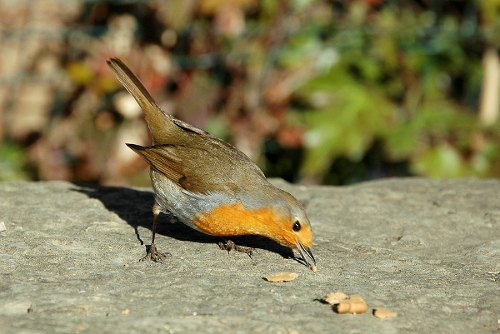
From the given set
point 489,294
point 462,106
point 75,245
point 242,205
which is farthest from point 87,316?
point 462,106

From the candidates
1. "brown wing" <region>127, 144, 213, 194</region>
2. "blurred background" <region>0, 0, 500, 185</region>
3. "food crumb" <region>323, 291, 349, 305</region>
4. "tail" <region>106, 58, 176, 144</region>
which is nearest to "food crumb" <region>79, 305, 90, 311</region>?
"food crumb" <region>323, 291, 349, 305</region>

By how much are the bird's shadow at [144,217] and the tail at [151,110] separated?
17.0 inches

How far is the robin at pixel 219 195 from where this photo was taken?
12.3 feet

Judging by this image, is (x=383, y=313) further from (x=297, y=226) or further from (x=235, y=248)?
(x=235, y=248)

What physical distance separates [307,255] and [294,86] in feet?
9.70

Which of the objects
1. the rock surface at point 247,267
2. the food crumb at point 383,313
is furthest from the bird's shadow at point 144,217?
the food crumb at point 383,313

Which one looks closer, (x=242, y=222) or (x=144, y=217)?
(x=242, y=222)

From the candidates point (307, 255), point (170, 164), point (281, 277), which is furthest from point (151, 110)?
point (281, 277)

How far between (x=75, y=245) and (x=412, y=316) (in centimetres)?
165

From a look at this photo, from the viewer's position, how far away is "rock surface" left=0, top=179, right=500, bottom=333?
2947mm

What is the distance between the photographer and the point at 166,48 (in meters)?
6.59

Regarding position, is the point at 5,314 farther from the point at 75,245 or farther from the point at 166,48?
the point at 166,48

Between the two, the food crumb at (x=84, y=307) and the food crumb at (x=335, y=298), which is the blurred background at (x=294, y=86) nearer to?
the food crumb at (x=335, y=298)

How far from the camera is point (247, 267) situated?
3.62 m
